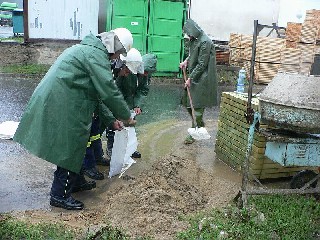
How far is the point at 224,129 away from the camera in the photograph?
6273 mm

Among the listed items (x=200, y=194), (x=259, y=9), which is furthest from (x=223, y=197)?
(x=259, y=9)

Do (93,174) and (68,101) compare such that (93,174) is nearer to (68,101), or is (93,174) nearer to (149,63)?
(68,101)

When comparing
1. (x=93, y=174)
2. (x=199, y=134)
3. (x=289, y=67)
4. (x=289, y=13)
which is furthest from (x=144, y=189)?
(x=289, y=13)

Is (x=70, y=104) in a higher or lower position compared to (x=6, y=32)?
lower

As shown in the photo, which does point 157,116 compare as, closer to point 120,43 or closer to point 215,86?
point 215,86

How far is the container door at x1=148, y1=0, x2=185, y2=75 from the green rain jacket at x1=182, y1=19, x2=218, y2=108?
664 centimetres

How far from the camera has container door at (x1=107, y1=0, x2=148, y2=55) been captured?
1280 cm

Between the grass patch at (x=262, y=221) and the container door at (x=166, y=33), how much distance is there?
30.6 feet

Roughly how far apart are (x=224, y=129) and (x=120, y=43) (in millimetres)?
2479

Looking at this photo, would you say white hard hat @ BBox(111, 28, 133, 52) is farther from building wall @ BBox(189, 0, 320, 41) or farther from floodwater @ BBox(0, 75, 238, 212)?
building wall @ BBox(189, 0, 320, 41)

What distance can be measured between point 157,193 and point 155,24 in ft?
31.0

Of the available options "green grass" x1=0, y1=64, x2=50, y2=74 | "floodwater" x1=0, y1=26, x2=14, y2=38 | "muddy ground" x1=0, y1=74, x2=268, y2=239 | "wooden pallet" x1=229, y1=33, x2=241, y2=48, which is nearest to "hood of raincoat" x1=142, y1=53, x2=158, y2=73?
"muddy ground" x1=0, y1=74, x2=268, y2=239

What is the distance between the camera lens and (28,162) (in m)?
5.74

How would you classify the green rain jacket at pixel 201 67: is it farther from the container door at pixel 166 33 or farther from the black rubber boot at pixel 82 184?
the container door at pixel 166 33
